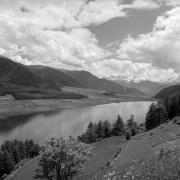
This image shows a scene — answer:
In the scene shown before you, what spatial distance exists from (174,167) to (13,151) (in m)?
90.7

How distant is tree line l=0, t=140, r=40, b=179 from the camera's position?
8388 centimetres

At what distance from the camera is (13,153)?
9569 cm

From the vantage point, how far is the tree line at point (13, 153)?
3302 inches

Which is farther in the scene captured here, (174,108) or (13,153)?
(174,108)

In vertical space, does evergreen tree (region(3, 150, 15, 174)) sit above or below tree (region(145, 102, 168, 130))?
below

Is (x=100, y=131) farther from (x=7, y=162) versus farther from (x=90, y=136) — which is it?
(x=7, y=162)

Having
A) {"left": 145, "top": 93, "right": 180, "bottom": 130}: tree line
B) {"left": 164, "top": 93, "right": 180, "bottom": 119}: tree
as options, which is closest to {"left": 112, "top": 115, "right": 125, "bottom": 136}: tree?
{"left": 145, "top": 93, "right": 180, "bottom": 130}: tree line

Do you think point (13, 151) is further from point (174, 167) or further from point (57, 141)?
point (174, 167)

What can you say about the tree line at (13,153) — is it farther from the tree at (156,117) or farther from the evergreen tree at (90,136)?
the tree at (156,117)

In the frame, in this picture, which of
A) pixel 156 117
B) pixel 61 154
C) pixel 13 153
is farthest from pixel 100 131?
pixel 61 154

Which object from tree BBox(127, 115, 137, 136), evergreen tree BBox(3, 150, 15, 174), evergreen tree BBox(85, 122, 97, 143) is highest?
tree BBox(127, 115, 137, 136)

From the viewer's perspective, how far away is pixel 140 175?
12039 mm

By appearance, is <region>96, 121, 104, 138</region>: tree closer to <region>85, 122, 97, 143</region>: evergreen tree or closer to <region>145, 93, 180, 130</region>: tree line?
<region>85, 122, 97, 143</region>: evergreen tree

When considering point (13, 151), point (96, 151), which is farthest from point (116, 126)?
point (13, 151)
